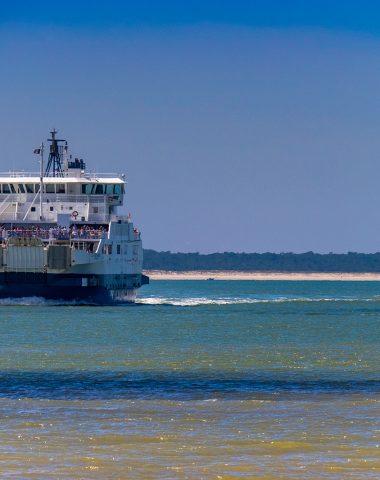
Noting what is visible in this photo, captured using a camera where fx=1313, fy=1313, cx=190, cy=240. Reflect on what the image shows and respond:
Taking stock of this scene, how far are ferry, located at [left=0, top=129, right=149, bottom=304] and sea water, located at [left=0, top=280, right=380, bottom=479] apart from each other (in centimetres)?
2917

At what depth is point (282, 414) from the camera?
28.4 meters

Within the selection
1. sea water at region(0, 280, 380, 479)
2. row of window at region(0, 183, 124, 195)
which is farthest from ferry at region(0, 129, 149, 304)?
sea water at region(0, 280, 380, 479)

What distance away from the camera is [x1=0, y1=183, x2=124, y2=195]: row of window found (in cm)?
9744

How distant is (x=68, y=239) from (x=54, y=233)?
106 cm

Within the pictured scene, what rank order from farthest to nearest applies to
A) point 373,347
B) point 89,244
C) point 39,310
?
point 89,244 < point 39,310 < point 373,347

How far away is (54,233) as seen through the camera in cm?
8981

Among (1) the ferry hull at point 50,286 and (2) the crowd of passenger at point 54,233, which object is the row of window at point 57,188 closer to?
(2) the crowd of passenger at point 54,233

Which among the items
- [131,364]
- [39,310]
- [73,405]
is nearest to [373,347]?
[131,364]

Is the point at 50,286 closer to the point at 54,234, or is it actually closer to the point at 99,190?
the point at 54,234

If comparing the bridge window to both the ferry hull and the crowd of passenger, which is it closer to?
the crowd of passenger

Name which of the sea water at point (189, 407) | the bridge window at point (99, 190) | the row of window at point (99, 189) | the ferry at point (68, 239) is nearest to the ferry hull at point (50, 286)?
the ferry at point (68, 239)

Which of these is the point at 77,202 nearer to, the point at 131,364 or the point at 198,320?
the point at 198,320

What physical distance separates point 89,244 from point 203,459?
68.9 meters

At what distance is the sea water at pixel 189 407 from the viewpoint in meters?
22.3
